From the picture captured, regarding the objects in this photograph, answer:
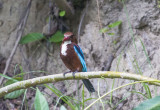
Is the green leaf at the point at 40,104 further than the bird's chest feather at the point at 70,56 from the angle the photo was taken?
No

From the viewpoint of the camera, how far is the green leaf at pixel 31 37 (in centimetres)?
424

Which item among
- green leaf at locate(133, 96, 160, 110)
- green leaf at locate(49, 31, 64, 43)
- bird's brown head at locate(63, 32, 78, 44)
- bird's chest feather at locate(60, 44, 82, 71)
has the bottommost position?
green leaf at locate(133, 96, 160, 110)

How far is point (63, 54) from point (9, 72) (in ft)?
5.94

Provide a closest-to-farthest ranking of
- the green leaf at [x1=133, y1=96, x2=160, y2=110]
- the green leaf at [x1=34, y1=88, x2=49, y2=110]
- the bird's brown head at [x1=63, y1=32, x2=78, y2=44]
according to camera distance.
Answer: the green leaf at [x1=133, y1=96, x2=160, y2=110], the green leaf at [x1=34, y1=88, x2=49, y2=110], the bird's brown head at [x1=63, y1=32, x2=78, y2=44]

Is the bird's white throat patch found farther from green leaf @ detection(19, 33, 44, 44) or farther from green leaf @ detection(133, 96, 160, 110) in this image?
green leaf @ detection(133, 96, 160, 110)

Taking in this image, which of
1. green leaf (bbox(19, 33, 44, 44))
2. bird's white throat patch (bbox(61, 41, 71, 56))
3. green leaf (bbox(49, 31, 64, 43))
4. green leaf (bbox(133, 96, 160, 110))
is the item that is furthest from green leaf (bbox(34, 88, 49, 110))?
green leaf (bbox(19, 33, 44, 44))

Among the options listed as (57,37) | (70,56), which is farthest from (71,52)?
(57,37)

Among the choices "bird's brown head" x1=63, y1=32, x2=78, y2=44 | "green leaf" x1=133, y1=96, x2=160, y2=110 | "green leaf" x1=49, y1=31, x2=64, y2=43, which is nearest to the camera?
"green leaf" x1=133, y1=96, x2=160, y2=110

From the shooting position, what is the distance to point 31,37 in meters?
4.29

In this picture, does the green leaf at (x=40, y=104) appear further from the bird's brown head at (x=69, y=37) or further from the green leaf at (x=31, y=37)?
the green leaf at (x=31, y=37)

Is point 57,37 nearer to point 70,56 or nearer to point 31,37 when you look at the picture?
point 31,37

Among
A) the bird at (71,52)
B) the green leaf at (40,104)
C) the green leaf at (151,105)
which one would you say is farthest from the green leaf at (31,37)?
the green leaf at (151,105)

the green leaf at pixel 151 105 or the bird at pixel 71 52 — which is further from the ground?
the bird at pixel 71 52

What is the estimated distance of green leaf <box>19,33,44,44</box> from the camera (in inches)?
167
